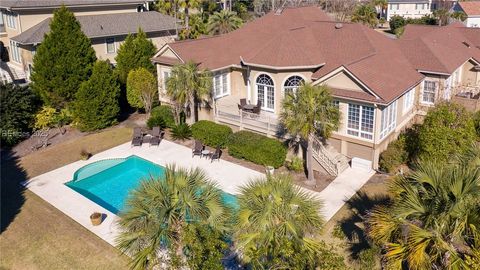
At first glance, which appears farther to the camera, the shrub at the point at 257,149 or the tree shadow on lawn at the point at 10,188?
the shrub at the point at 257,149

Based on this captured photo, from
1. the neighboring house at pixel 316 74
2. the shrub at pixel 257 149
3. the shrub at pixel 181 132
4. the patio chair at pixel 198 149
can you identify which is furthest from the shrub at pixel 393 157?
the shrub at pixel 181 132

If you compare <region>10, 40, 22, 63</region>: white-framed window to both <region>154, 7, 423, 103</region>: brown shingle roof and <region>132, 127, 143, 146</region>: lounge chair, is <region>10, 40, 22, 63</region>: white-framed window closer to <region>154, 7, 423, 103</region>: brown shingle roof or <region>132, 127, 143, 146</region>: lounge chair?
<region>154, 7, 423, 103</region>: brown shingle roof

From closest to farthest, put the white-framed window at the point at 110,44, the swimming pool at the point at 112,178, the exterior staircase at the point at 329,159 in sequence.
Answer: the swimming pool at the point at 112,178 → the exterior staircase at the point at 329,159 → the white-framed window at the point at 110,44

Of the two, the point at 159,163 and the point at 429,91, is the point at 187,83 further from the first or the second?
the point at 429,91

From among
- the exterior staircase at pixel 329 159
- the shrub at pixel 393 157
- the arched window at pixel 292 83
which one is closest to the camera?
the exterior staircase at pixel 329 159

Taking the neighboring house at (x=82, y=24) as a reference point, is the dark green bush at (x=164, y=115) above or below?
below

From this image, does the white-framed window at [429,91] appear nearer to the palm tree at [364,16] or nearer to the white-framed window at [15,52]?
the white-framed window at [15,52]

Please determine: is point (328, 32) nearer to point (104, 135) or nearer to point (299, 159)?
point (299, 159)
